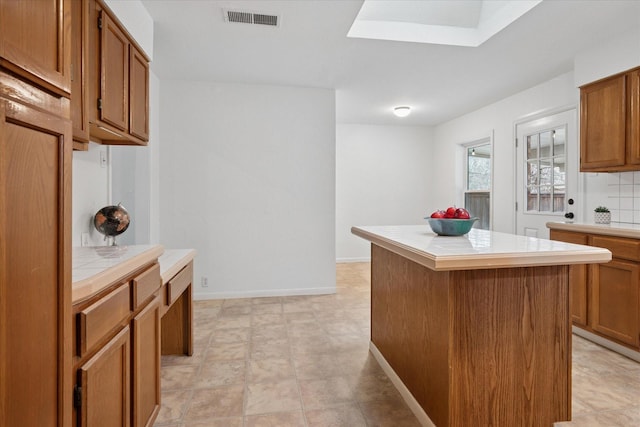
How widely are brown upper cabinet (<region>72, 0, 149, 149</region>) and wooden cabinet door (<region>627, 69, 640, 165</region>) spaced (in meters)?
3.59

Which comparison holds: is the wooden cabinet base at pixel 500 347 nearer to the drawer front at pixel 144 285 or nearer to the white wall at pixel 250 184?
the drawer front at pixel 144 285

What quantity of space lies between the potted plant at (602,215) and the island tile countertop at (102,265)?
346cm

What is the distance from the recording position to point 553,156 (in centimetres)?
388

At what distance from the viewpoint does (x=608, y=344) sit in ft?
8.93

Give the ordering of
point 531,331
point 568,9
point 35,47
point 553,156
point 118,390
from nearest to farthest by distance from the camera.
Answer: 1. point 35,47
2. point 118,390
3. point 531,331
4. point 568,9
5. point 553,156

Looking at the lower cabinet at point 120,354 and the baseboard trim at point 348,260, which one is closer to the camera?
A: the lower cabinet at point 120,354

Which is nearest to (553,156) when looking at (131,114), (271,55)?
(271,55)

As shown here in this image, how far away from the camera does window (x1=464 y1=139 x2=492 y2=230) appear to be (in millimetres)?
5371

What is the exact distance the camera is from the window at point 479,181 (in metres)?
5.37

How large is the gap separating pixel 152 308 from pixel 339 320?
2.04m

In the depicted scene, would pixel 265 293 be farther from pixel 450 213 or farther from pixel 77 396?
pixel 77 396

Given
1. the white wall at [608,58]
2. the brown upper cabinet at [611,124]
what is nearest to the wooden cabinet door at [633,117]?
the brown upper cabinet at [611,124]

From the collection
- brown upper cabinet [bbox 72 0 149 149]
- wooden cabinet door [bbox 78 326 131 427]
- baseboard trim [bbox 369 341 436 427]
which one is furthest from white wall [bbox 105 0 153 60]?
baseboard trim [bbox 369 341 436 427]

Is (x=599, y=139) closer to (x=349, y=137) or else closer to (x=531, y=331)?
(x=531, y=331)
